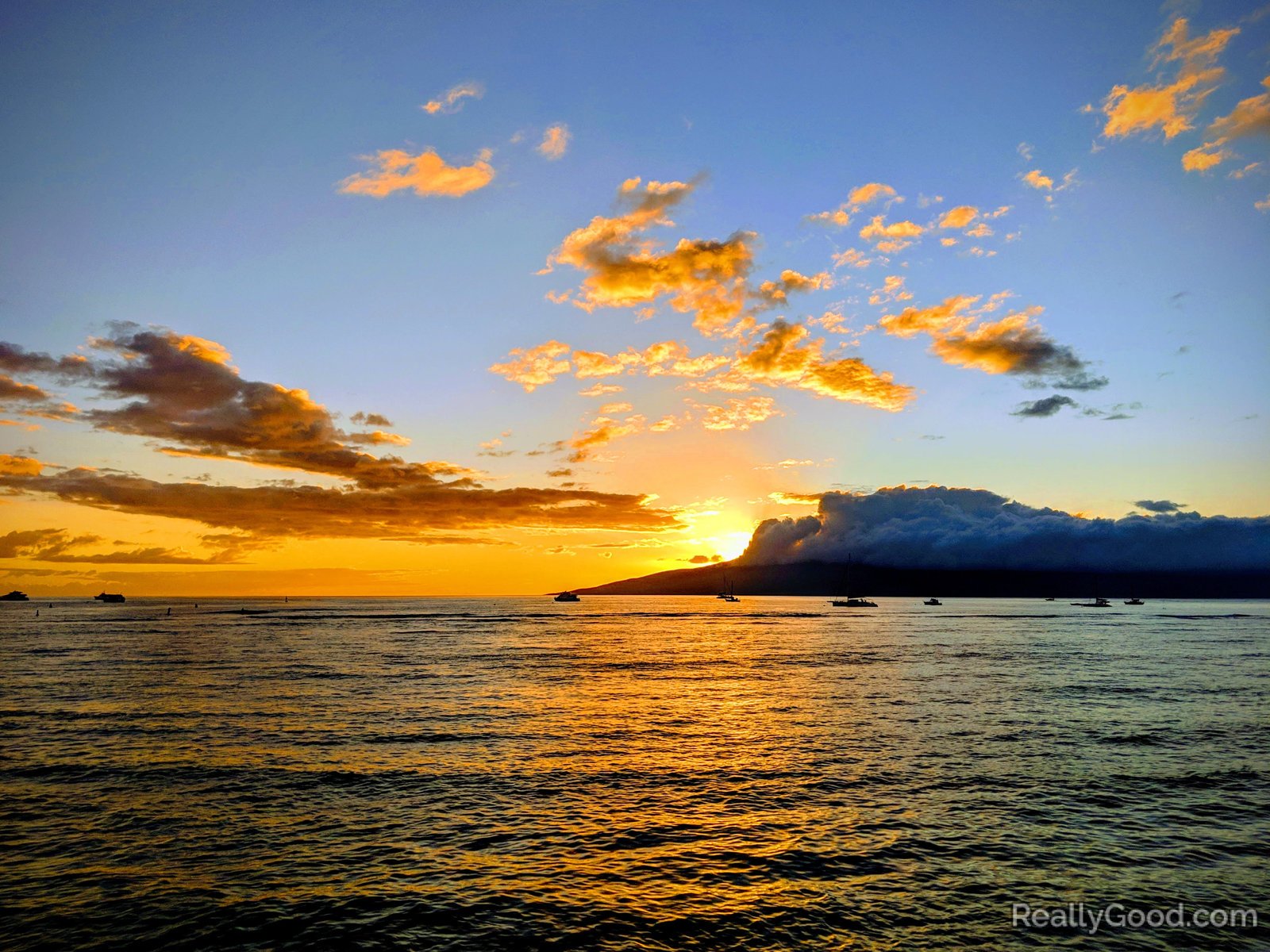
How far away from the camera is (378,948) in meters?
17.4

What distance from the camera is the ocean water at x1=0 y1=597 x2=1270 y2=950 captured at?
61.6 ft

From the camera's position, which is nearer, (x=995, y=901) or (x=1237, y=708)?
(x=995, y=901)

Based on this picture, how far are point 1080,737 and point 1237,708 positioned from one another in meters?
20.1

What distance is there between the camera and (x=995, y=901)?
779 inches

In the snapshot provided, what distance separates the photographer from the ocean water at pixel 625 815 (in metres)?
18.8

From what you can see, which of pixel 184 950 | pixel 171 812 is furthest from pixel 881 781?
pixel 171 812

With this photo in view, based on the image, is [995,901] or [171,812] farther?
[171,812]

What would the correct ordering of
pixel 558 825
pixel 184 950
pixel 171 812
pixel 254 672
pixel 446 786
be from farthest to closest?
1. pixel 254 672
2. pixel 446 786
3. pixel 171 812
4. pixel 558 825
5. pixel 184 950

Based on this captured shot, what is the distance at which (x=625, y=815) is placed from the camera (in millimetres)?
27531

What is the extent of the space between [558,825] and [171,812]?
50.9ft

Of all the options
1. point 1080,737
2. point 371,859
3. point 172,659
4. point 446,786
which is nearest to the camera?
point 371,859

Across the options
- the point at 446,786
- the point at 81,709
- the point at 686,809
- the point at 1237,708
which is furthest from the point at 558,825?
the point at 1237,708

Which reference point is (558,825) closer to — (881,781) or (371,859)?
(371,859)

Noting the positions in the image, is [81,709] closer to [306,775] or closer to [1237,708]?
[306,775]
